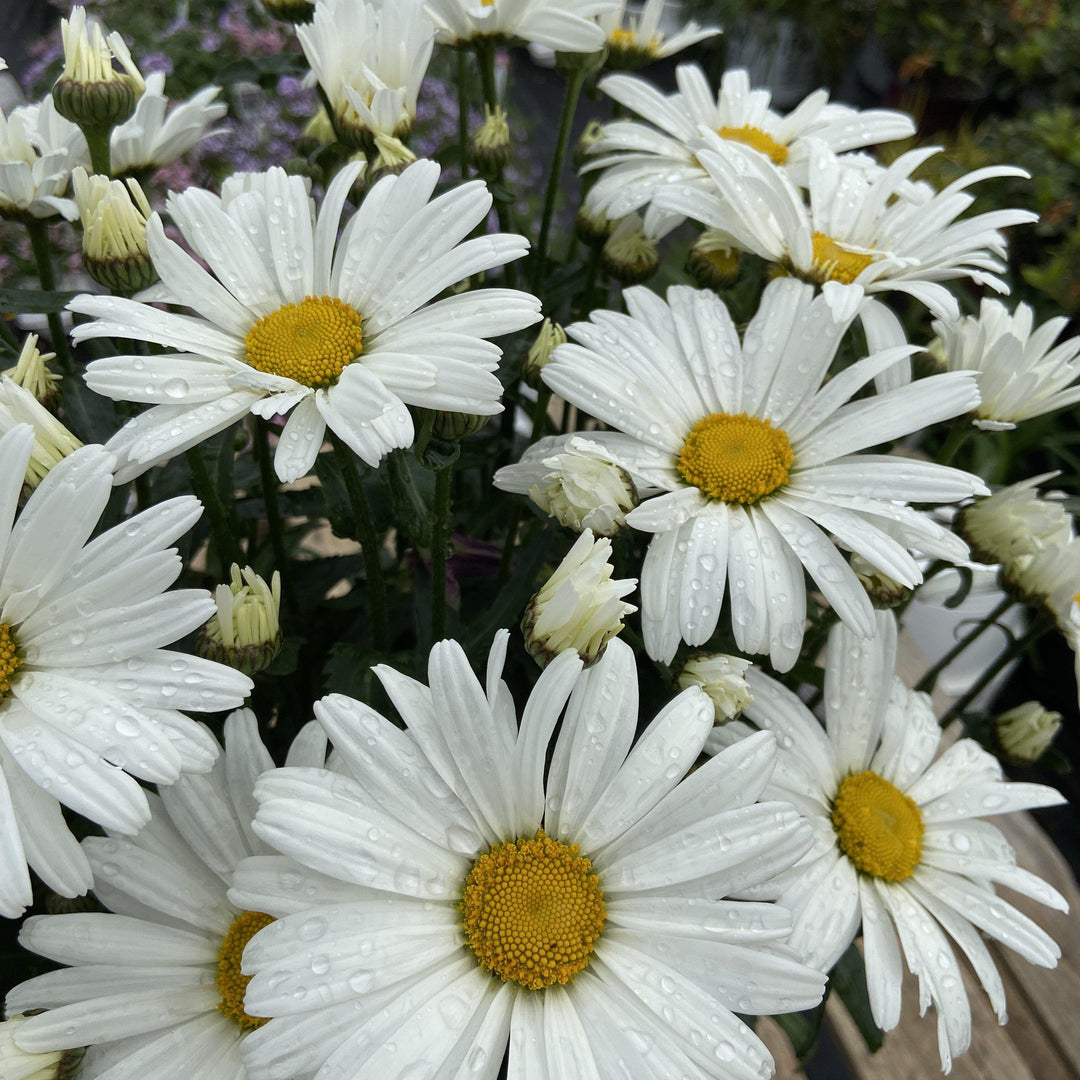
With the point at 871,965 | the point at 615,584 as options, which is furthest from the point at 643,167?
the point at 871,965

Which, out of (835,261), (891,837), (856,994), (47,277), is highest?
(835,261)

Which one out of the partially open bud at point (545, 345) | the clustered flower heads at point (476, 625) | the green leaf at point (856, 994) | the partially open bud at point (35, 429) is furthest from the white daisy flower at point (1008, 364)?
the partially open bud at point (35, 429)

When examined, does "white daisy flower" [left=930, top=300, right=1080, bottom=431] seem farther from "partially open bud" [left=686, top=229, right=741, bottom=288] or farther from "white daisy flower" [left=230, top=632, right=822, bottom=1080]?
"white daisy flower" [left=230, top=632, right=822, bottom=1080]

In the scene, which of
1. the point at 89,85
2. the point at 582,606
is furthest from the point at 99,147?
the point at 582,606

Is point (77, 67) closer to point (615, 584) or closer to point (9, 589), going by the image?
point (9, 589)

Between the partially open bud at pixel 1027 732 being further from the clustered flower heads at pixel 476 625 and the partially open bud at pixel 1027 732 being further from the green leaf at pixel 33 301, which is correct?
the green leaf at pixel 33 301

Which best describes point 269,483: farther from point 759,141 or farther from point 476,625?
point 759,141

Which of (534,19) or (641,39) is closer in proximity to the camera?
(534,19)
